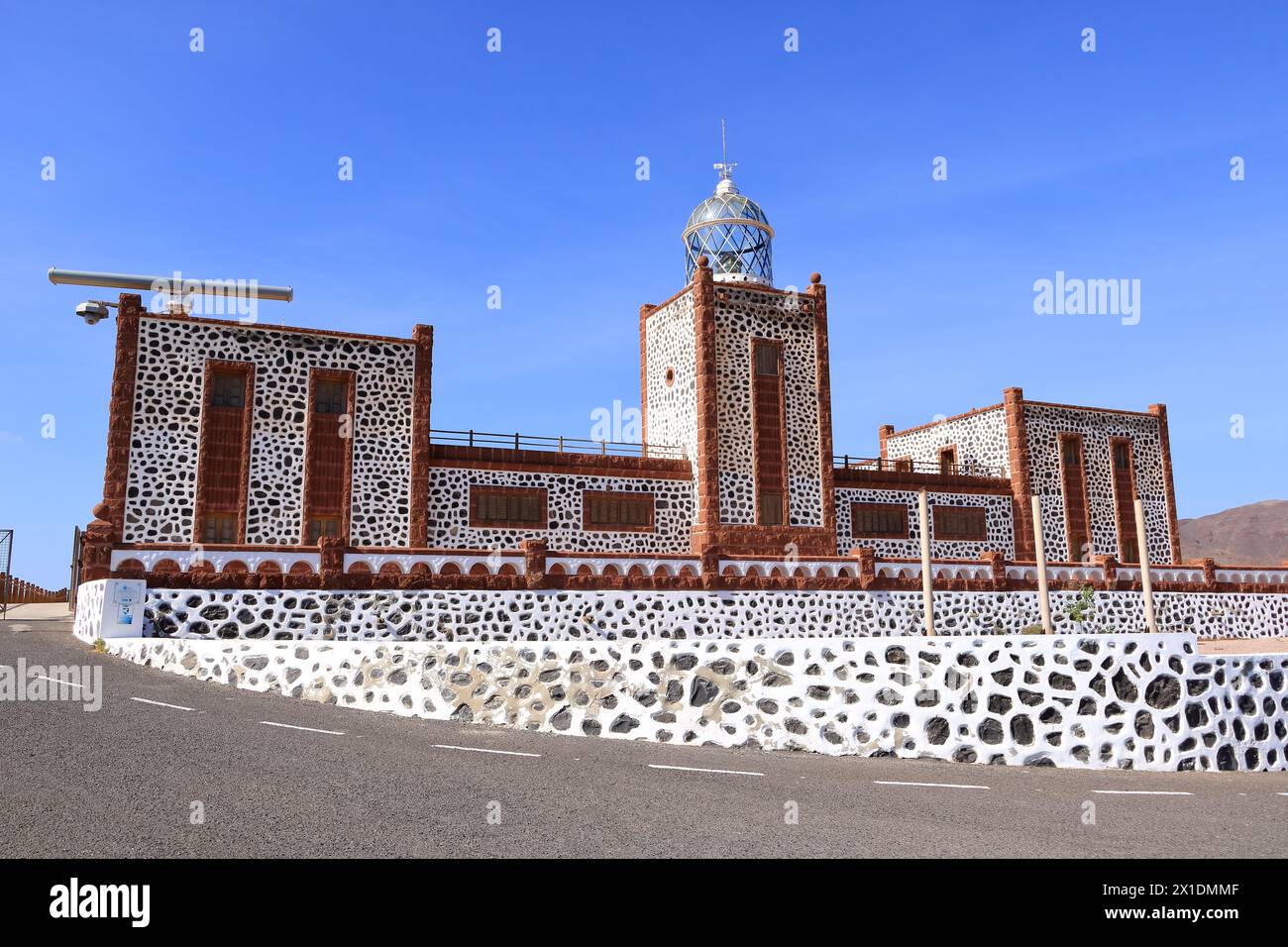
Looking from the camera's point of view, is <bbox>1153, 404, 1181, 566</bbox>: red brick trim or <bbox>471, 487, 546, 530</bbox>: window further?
<bbox>1153, 404, 1181, 566</bbox>: red brick trim

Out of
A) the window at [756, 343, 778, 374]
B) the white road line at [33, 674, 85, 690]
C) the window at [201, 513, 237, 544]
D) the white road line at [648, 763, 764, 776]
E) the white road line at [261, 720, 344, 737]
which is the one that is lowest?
the white road line at [648, 763, 764, 776]

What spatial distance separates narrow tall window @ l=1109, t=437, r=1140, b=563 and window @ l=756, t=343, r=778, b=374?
12517 millimetres

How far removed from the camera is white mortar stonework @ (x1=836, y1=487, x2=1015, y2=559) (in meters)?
25.4

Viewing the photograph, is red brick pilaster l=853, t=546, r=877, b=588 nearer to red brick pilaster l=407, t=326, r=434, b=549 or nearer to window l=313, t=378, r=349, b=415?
red brick pilaster l=407, t=326, r=434, b=549

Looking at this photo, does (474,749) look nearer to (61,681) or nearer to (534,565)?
(61,681)

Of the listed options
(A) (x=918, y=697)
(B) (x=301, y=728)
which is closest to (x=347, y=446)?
(B) (x=301, y=728)

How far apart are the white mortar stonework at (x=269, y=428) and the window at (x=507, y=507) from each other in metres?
1.60

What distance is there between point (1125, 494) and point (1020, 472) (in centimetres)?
421

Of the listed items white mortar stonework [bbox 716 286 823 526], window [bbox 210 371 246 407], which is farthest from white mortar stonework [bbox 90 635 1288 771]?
white mortar stonework [bbox 716 286 823 526]

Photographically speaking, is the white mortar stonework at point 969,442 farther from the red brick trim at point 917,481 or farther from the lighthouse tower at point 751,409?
the lighthouse tower at point 751,409

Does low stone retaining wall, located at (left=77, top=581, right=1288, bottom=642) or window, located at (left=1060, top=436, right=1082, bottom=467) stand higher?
window, located at (left=1060, top=436, right=1082, bottom=467)
